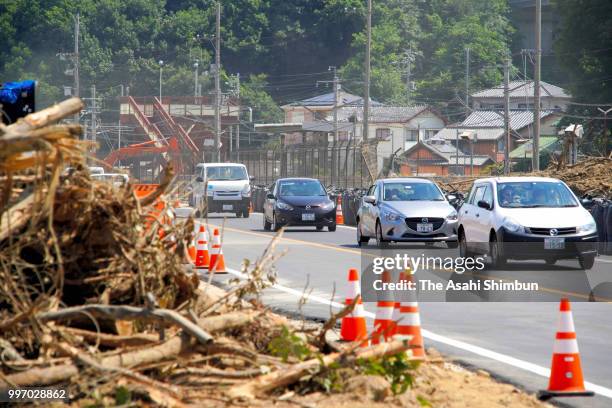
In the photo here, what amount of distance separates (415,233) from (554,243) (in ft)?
18.7

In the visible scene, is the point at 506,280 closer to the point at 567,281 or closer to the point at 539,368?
the point at 567,281

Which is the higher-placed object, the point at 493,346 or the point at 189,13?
the point at 189,13

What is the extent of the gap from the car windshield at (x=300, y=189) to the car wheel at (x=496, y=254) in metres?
14.8

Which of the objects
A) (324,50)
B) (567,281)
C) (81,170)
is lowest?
(567,281)

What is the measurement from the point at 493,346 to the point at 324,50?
124 metres

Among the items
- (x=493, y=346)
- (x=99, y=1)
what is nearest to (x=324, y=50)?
(x=99, y=1)

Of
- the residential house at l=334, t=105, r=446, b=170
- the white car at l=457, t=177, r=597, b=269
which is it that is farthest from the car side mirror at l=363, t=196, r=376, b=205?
the residential house at l=334, t=105, r=446, b=170

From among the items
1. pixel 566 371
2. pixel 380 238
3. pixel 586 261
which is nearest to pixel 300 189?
pixel 380 238

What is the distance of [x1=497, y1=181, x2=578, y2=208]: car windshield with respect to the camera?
21984mm

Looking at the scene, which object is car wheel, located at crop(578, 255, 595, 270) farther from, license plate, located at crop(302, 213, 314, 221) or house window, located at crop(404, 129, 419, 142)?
house window, located at crop(404, 129, 419, 142)

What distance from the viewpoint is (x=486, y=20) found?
14088 cm

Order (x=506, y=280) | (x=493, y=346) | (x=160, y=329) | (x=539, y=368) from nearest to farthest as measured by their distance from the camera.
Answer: (x=160, y=329), (x=539, y=368), (x=493, y=346), (x=506, y=280)

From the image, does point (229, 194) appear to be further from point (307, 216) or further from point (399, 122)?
point (399, 122)

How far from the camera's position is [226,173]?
155ft
